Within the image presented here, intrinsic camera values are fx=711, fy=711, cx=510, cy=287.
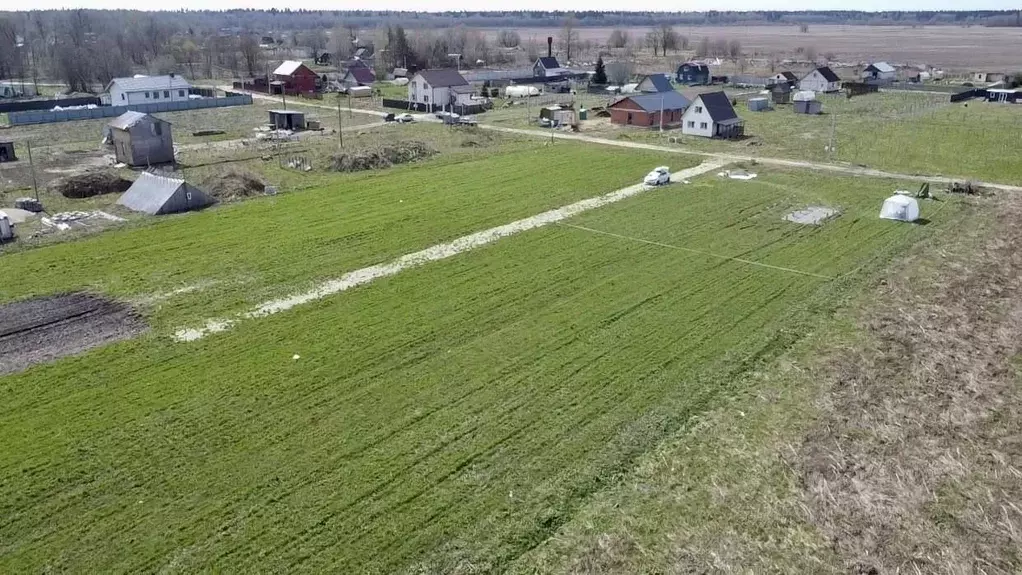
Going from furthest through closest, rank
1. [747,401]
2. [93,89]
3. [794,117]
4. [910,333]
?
[93,89] < [794,117] < [910,333] < [747,401]

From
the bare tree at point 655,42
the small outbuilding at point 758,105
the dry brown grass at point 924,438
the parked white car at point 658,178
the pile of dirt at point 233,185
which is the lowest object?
the dry brown grass at point 924,438

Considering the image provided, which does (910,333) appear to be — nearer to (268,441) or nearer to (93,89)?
(268,441)

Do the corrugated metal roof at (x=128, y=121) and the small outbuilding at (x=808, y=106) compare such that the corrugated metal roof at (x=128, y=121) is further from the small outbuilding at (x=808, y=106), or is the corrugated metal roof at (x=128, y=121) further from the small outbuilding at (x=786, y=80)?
the small outbuilding at (x=786, y=80)

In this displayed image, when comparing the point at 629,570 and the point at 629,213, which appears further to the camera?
the point at 629,213

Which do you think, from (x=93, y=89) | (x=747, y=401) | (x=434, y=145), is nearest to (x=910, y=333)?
(x=747, y=401)

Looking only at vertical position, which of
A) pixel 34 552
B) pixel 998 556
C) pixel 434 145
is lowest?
pixel 998 556

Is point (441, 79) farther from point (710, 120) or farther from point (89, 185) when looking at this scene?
point (89, 185)

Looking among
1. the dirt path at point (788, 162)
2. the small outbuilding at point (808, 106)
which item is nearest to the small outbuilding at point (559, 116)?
the dirt path at point (788, 162)
